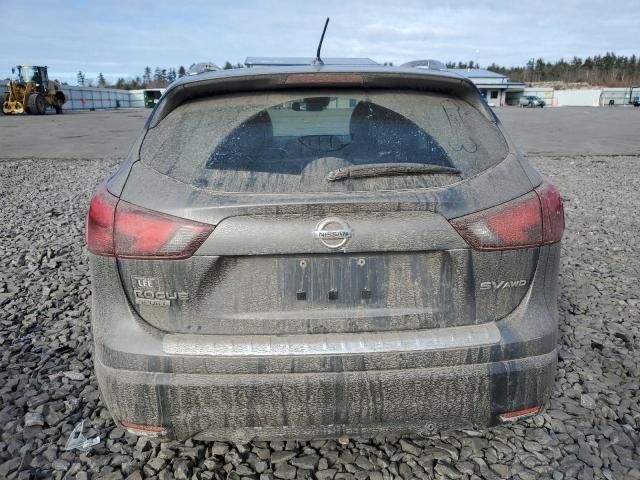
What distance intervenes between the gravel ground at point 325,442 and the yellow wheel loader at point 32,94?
34982mm

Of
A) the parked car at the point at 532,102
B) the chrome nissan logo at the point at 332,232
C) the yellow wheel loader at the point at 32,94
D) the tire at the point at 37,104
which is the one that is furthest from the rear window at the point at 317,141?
the parked car at the point at 532,102

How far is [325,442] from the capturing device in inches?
94.7

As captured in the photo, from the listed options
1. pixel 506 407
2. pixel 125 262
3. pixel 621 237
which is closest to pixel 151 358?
pixel 125 262

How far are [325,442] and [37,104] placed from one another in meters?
38.9

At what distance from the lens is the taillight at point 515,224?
1792 mm

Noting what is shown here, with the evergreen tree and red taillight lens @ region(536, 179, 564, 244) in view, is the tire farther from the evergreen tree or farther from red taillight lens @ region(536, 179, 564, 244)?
the evergreen tree

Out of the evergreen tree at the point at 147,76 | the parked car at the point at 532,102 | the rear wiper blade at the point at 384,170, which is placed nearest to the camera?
the rear wiper blade at the point at 384,170

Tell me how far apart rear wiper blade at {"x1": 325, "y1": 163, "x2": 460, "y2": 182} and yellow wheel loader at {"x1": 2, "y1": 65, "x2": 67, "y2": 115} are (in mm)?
38772

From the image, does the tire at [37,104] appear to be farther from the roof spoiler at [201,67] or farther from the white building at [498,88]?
the white building at [498,88]

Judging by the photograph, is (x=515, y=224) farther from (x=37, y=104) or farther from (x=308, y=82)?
(x=37, y=104)

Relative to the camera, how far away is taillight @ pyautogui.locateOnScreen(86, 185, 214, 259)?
5.78ft

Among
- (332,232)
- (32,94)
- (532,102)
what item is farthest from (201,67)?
(532,102)

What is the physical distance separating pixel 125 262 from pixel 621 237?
19.0ft

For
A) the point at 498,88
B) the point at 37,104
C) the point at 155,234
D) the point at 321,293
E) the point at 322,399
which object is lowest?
the point at 322,399
